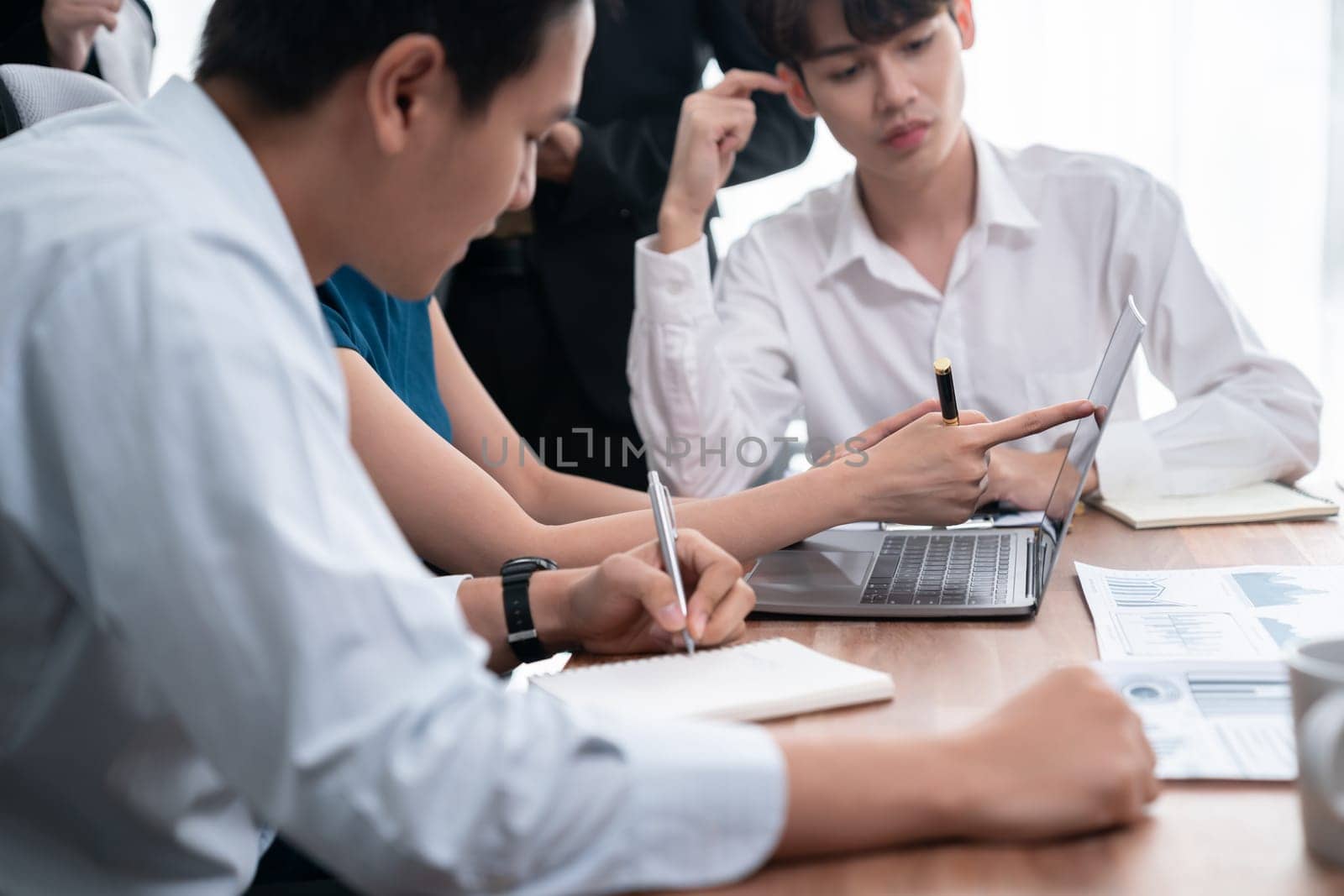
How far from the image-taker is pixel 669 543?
3.30 feet

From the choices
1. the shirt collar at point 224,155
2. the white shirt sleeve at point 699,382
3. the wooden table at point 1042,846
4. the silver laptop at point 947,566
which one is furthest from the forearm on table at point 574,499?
the shirt collar at point 224,155

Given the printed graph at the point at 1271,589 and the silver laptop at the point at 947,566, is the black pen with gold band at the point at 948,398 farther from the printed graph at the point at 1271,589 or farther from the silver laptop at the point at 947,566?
the printed graph at the point at 1271,589

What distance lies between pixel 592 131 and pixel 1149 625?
4.60 feet

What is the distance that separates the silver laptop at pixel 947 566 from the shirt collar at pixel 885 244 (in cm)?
67

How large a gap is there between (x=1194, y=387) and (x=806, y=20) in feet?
2.52

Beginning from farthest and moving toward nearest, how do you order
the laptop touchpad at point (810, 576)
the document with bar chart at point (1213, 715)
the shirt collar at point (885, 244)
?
the shirt collar at point (885, 244) < the laptop touchpad at point (810, 576) < the document with bar chart at point (1213, 715)

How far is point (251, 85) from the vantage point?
2.56 ft

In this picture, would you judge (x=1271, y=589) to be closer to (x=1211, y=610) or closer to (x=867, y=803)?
(x=1211, y=610)

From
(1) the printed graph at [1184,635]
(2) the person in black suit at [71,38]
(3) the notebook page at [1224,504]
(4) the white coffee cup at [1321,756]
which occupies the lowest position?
Answer: (3) the notebook page at [1224,504]

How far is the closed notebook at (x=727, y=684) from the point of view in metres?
0.82

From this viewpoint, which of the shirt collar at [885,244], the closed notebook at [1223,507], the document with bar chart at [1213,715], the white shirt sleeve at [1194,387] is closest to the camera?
the document with bar chart at [1213,715]

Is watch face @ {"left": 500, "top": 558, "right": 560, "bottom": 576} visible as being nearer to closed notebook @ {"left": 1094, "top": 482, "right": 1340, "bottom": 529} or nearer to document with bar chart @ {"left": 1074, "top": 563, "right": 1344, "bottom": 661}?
document with bar chart @ {"left": 1074, "top": 563, "right": 1344, "bottom": 661}

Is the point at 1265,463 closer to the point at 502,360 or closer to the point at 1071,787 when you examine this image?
the point at 1071,787

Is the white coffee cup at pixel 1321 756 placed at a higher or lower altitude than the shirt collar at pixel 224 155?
lower
